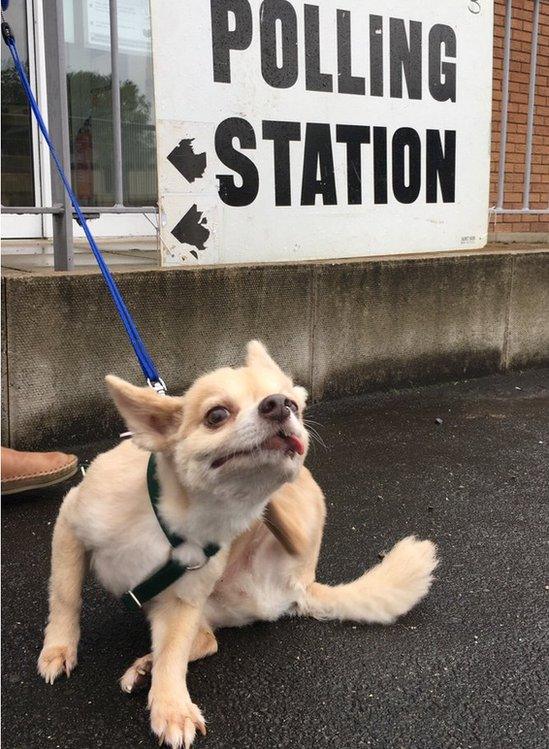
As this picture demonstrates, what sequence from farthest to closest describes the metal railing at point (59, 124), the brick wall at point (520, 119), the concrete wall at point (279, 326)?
1. the brick wall at point (520, 119)
2. the metal railing at point (59, 124)
3. the concrete wall at point (279, 326)

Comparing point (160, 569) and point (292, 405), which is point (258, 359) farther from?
point (160, 569)

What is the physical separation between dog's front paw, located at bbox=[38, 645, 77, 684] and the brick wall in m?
6.01

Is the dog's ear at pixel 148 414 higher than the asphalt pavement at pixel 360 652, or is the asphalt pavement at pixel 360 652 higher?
the dog's ear at pixel 148 414

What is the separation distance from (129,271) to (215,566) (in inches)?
88.7

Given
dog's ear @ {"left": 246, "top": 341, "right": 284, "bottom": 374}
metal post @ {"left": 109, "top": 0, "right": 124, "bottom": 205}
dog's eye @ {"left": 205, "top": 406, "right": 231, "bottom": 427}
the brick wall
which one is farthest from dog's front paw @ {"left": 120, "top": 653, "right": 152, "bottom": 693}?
the brick wall

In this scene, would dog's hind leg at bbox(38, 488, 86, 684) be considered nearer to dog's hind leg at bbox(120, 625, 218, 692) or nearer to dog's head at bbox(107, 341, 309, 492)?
dog's hind leg at bbox(120, 625, 218, 692)

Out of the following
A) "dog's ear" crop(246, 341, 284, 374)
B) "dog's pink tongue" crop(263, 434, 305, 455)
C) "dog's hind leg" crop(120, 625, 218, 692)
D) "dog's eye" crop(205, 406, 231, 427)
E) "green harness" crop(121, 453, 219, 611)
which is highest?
"dog's ear" crop(246, 341, 284, 374)

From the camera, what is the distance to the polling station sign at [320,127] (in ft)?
13.3

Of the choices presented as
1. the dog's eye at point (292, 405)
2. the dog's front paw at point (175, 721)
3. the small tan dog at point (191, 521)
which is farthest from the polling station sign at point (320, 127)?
the dog's front paw at point (175, 721)

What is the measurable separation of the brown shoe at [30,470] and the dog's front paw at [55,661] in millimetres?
1130

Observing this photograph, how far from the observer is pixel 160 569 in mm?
1847

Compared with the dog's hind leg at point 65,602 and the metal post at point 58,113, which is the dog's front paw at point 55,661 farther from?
the metal post at point 58,113

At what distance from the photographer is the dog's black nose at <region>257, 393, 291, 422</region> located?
65.2 inches

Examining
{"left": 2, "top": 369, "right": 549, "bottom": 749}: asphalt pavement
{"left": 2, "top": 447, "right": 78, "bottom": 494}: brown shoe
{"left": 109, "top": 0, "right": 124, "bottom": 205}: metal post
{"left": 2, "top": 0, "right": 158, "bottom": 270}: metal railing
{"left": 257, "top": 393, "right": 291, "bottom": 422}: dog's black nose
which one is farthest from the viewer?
{"left": 109, "top": 0, "right": 124, "bottom": 205}: metal post
